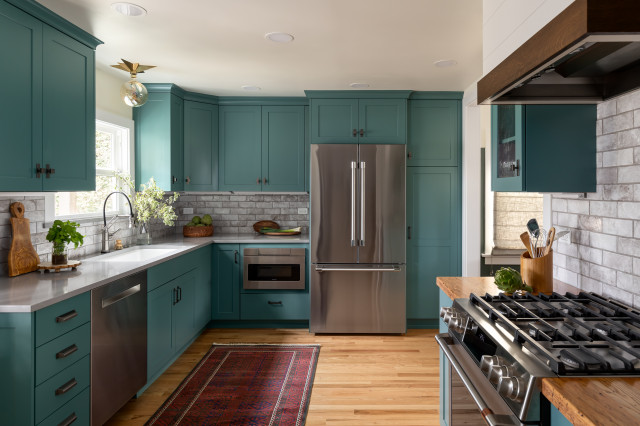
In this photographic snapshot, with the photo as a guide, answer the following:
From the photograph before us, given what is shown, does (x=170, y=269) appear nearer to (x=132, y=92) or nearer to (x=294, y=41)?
(x=132, y=92)

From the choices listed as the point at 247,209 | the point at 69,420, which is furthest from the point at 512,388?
the point at 247,209

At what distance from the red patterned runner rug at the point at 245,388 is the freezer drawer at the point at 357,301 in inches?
17.9

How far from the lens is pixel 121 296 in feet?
8.64

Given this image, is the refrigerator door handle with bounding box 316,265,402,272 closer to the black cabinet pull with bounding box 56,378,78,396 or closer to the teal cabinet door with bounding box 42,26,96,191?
the teal cabinet door with bounding box 42,26,96,191

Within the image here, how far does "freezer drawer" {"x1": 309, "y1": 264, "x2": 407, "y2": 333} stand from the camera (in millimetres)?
4398

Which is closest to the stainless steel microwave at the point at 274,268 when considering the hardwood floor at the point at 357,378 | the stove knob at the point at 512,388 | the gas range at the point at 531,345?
the hardwood floor at the point at 357,378

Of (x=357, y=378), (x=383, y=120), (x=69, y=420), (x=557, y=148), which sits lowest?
(x=357, y=378)

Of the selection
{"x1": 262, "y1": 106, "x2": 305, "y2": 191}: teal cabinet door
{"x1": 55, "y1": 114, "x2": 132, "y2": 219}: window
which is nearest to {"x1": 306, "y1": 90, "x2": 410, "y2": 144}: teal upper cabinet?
{"x1": 262, "y1": 106, "x2": 305, "y2": 191}: teal cabinet door

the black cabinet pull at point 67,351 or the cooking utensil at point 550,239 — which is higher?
the cooking utensil at point 550,239

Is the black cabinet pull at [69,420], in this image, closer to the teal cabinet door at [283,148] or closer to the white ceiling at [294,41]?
the white ceiling at [294,41]

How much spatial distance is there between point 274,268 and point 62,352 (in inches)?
101

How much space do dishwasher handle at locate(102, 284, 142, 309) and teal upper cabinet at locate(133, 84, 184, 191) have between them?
169 cm

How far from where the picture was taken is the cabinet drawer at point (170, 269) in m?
3.07

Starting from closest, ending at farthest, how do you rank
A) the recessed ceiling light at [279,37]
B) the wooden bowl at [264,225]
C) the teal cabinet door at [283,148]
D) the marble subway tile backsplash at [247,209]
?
the recessed ceiling light at [279,37]
the teal cabinet door at [283,148]
the wooden bowl at [264,225]
the marble subway tile backsplash at [247,209]
